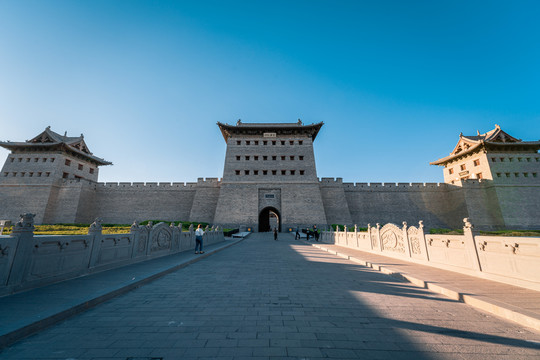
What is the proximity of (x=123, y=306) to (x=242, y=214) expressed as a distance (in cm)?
2151

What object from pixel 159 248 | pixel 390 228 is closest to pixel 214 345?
pixel 159 248

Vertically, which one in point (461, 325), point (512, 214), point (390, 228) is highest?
point (512, 214)

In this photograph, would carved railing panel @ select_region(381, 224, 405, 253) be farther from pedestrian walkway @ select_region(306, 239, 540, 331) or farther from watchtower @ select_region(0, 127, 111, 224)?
watchtower @ select_region(0, 127, 111, 224)

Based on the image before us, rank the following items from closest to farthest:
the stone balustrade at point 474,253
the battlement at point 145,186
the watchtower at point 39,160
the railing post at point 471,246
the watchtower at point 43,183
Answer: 1. the stone balustrade at point 474,253
2. the railing post at point 471,246
3. the watchtower at point 43,183
4. the watchtower at point 39,160
5. the battlement at point 145,186

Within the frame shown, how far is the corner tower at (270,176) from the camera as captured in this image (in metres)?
24.5

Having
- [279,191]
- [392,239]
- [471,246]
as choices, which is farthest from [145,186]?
[471,246]

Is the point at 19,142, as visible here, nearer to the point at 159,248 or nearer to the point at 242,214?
the point at 242,214

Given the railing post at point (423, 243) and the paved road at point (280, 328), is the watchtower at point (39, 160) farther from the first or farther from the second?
the railing post at point (423, 243)

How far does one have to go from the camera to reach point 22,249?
135 inches

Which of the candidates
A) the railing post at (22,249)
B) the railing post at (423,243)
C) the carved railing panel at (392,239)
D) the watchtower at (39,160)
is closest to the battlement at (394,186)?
the carved railing panel at (392,239)

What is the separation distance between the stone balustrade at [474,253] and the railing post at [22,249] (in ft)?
26.8

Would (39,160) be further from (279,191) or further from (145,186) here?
(279,191)

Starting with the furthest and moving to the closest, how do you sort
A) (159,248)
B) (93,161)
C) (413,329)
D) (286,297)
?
(93,161)
(159,248)
(286,297)
(413,329)

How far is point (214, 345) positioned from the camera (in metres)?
2.09
